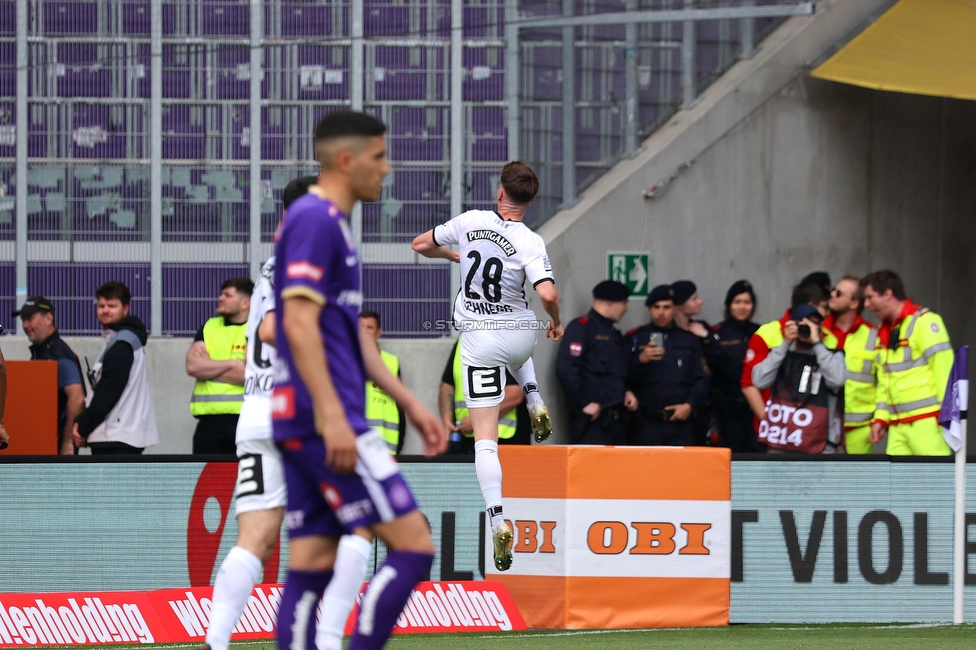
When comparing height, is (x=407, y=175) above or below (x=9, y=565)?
above

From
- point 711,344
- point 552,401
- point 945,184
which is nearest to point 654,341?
point 711,344

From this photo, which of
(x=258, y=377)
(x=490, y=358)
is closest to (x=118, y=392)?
(x=490, y=358)

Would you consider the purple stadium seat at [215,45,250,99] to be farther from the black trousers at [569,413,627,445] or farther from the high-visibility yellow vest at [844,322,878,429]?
the high-visibility yellow vest at [844,322,878,429]

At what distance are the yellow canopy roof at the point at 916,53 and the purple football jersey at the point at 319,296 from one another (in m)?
7.91

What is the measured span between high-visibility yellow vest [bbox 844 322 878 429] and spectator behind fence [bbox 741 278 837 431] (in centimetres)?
21

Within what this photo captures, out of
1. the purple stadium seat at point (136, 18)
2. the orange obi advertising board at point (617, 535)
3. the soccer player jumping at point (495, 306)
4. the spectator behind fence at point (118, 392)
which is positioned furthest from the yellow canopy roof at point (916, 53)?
the spectator behind fence at point (118, 392)

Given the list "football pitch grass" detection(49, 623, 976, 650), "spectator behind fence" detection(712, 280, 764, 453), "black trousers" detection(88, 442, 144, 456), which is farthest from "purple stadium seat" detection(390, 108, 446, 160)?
"football pitch grass" detection(49, 623, 976, 650)

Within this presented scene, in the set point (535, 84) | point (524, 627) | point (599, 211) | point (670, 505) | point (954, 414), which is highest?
point (535, 84)

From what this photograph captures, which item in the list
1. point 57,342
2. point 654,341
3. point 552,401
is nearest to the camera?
point 57,342

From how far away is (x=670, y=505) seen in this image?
880 centimetres

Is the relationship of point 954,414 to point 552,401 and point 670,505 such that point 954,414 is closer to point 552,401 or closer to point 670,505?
point 670,505

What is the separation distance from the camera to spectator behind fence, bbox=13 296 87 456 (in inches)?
389

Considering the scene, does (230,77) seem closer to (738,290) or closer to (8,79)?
(8,79)

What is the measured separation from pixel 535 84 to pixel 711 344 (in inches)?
118
